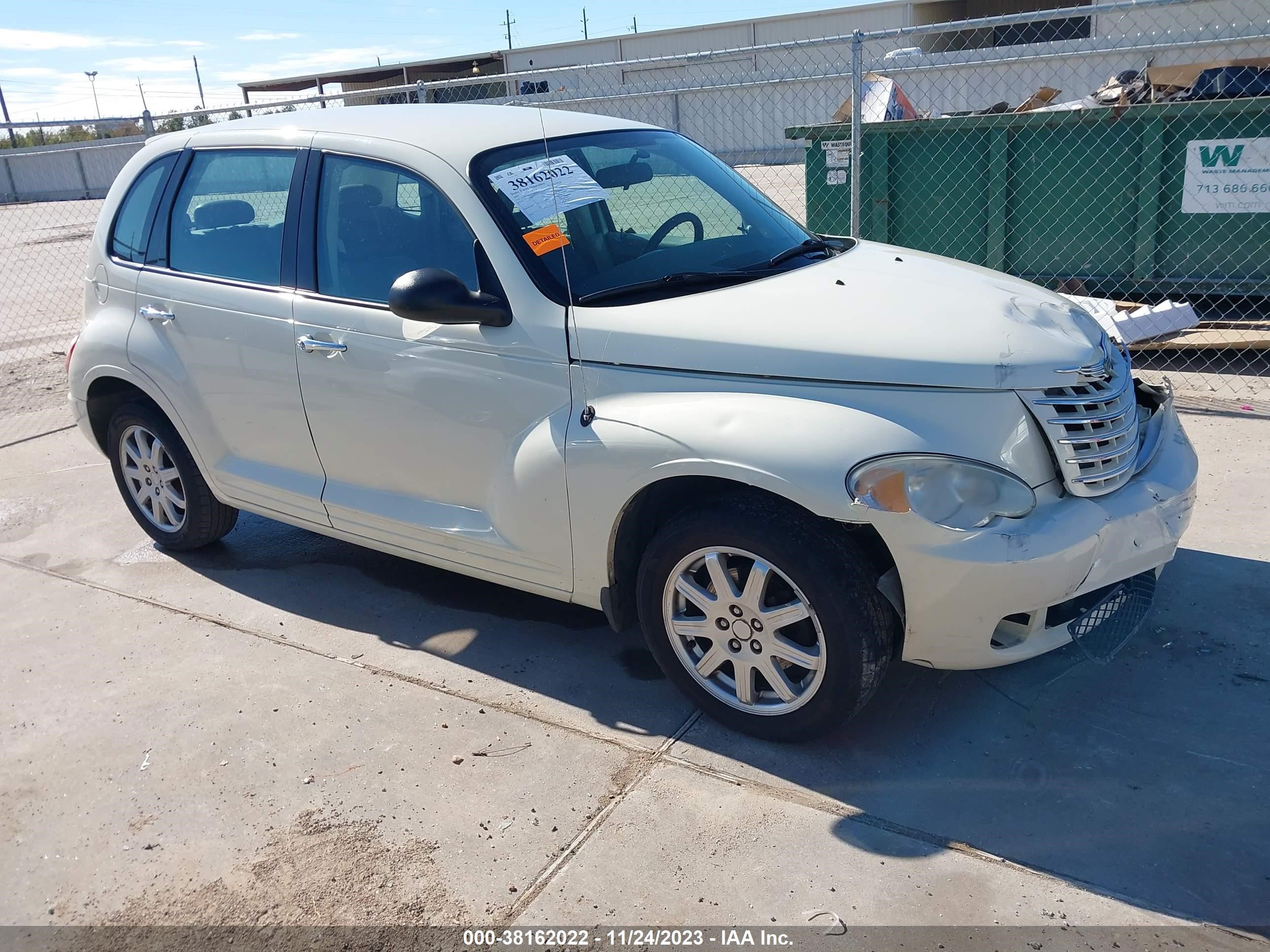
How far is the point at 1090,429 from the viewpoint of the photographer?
10.4 feet

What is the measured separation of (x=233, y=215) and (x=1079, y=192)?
5677 millimetres

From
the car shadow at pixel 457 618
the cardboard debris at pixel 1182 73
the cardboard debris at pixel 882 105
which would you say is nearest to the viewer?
the car shadow at pixel 457 618

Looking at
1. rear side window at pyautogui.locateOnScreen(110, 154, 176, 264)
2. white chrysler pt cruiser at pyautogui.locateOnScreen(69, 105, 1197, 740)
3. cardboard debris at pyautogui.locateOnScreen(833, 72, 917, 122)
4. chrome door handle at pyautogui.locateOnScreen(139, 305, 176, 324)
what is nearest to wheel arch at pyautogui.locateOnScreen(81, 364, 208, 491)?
white chrysler pt cruiser at pyautogui.locateOnScreen(69, 105, 1197, 740)

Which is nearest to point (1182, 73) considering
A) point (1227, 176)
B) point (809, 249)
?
point (1227, 176)

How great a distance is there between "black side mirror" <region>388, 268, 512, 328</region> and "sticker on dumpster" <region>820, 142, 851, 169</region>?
201 inches

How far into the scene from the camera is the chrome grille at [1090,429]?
309cm

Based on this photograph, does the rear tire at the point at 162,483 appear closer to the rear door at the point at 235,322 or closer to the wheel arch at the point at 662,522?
the rear door at the point at 235,322

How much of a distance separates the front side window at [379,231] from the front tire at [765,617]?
123cm

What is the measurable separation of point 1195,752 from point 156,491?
4551 millimetres

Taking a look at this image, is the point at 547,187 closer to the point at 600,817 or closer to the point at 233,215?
the point at 233,215

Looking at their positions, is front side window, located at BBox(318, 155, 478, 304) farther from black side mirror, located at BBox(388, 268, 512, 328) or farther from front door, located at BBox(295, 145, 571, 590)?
black side mirror, located at BBox(388, 268, 512, 328)

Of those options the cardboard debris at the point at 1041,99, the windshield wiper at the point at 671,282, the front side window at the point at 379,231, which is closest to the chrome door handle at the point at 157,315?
the front side window at the point at 379,231

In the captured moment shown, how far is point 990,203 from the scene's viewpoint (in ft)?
25.3

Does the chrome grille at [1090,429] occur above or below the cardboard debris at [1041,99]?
below
